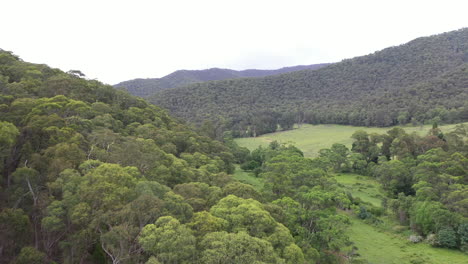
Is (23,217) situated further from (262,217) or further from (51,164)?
(262,217)

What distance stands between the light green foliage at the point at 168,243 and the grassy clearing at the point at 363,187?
42.8 metres

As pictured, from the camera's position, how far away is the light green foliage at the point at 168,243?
1717 centimetres

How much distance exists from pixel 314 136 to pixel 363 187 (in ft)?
191

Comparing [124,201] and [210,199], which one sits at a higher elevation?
[124,201]

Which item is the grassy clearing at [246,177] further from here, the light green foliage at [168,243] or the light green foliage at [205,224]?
the light green foliage at [168,243]

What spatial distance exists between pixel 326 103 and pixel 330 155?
328 ft

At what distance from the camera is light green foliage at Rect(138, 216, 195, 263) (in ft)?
56.3

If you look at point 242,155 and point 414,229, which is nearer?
point 414,229

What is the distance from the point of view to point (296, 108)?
16062cm

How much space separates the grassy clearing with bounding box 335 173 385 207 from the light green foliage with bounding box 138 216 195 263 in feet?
140

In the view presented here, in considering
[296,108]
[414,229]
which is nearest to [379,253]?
[414,229]

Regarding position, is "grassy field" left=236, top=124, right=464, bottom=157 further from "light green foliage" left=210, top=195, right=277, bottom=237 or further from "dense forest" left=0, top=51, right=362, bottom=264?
"light green foliage" left=210, top=195, right=277, bottom=237

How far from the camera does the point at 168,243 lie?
17266mm

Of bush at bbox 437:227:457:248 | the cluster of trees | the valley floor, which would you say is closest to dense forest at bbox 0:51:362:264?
the valley floor
